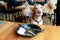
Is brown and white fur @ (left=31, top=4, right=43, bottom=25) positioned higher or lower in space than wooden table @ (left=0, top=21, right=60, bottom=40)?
higher

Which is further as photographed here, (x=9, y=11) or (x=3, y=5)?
(x=3, y=5)

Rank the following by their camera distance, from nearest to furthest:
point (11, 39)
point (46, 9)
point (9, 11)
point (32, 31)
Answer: point (11, 39)
point (32, 31)
point (46, 9)
point (9, 11)

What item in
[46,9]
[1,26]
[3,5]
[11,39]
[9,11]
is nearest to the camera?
[11,39]

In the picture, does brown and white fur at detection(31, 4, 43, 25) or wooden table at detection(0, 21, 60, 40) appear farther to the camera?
brown and white fur at detection(31, 4, 43, 25)

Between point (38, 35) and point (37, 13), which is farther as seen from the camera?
point (37, 13)

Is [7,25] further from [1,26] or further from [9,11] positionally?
[9,11]

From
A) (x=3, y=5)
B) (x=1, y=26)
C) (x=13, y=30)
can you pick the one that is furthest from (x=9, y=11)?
(x=13, y=30)

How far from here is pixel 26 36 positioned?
1.09 metres

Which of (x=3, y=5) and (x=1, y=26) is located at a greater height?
(x=3, y=5)

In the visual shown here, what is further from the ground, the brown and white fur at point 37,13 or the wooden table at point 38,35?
the brown and white fur at point 37,13

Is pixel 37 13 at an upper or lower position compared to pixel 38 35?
upper

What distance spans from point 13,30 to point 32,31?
8.1 inches

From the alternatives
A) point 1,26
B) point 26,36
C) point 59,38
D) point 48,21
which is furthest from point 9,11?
point 59,38

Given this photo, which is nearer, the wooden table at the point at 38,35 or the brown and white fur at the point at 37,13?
the wooden table at the point at 38,35
